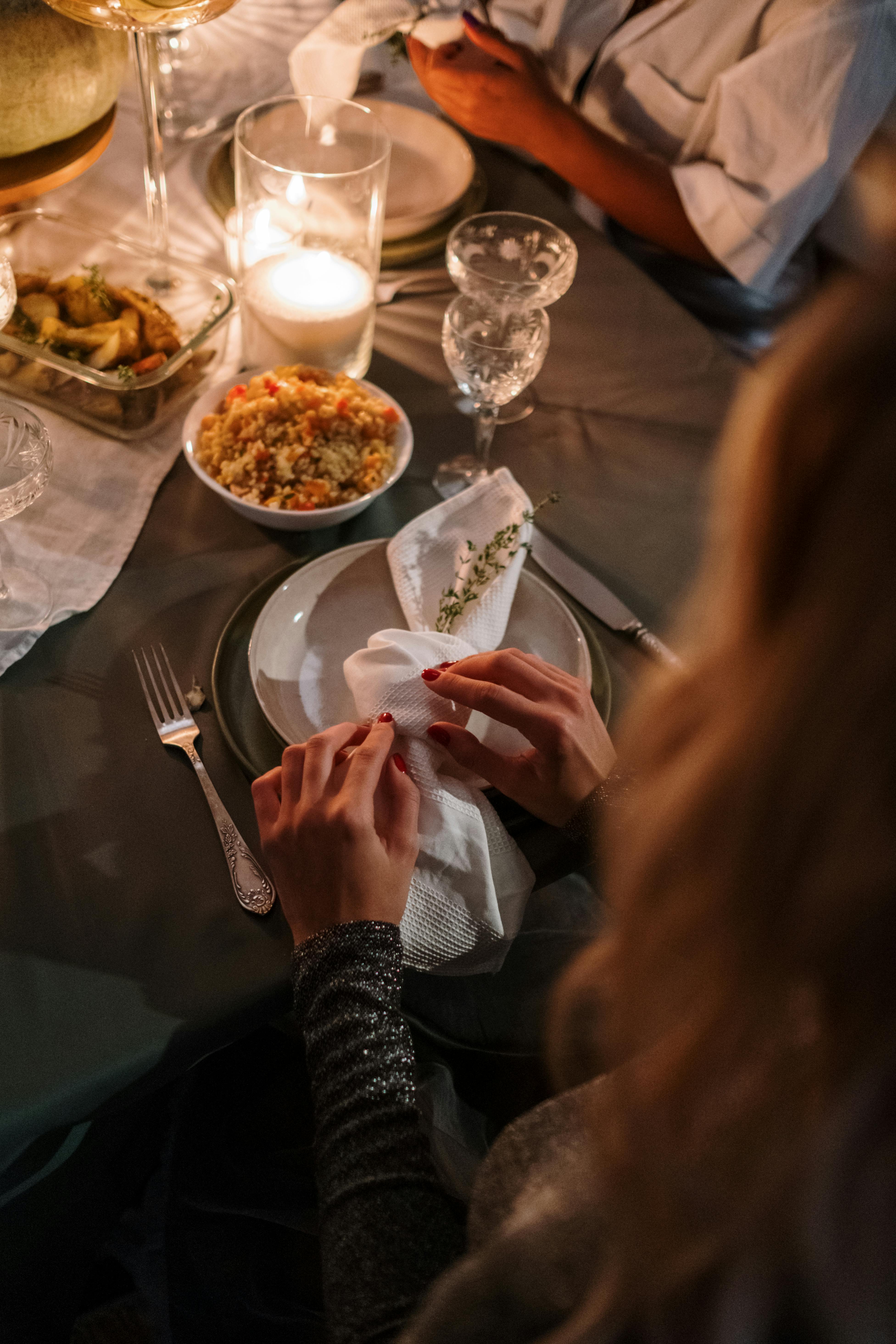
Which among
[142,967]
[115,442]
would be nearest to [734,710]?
[142,967]

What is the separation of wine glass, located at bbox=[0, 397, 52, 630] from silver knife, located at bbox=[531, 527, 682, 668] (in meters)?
0.47

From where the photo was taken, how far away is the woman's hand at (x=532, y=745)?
74cm

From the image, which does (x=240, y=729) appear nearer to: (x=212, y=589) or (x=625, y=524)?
(x=212, y=589)

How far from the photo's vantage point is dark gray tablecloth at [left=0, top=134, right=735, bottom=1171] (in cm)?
63

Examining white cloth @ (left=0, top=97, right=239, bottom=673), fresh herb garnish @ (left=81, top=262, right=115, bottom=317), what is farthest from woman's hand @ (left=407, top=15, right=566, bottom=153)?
fresh herb garnish @ (left=81, top=262, right=115, bottom=317)

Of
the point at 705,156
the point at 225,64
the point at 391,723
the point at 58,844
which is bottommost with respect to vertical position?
the point at 58,844

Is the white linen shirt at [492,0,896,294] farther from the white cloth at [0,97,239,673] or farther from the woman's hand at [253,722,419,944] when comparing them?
the woman's hand at [253,722,419,944]

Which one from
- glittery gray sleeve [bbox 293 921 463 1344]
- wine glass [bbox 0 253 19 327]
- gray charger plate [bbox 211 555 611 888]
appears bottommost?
glittery gray sleeve [bbox 293 921 463 1344]

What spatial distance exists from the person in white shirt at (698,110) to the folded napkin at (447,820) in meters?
0.98

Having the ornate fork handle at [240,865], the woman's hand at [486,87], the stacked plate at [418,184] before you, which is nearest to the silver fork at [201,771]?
the ornate fork handle at [240,865]

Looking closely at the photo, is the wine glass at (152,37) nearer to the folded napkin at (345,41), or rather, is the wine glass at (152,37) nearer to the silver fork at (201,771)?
the folded napkin at (345,41)

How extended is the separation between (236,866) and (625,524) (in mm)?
592

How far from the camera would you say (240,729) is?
0.78 meters

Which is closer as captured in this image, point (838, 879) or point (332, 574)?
point (838, 879)
